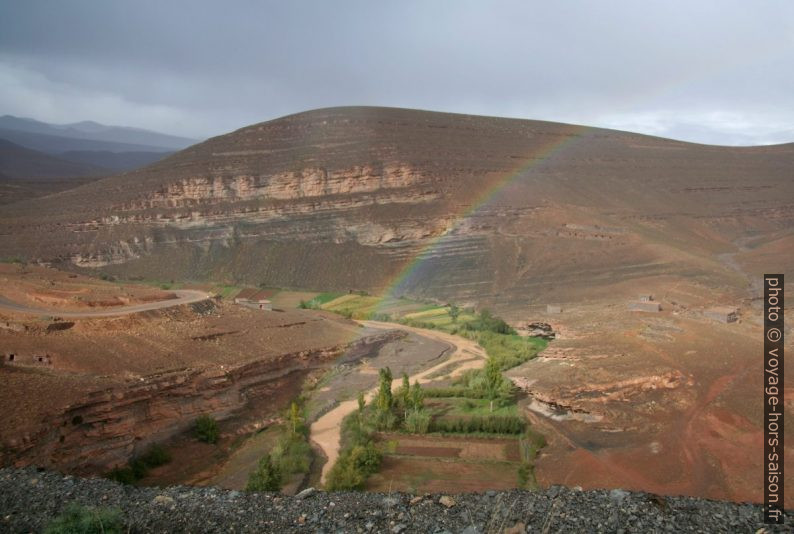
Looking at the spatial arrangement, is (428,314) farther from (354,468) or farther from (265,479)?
(265,479)

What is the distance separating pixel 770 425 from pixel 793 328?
12.9 m

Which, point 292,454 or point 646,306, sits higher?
point 646,306

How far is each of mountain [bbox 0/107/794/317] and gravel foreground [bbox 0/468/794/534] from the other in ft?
111

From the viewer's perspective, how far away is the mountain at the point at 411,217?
5112 centimetres

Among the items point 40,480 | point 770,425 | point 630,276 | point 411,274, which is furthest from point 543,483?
point 411,274

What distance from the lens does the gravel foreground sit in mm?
8984

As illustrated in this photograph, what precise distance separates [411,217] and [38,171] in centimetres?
13354

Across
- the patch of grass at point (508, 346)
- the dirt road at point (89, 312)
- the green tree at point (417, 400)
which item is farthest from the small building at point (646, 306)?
the dirt road at point (89, 312)

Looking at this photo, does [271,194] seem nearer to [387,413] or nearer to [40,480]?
[387,413]

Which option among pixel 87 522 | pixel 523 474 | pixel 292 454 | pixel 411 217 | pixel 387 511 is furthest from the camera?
pixel 411 217

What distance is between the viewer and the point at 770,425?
53.8 ft

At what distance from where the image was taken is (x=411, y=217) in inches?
2327

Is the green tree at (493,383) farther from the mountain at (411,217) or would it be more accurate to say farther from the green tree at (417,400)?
the mountain at (411,217)

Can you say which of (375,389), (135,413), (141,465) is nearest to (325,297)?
(375,389)
